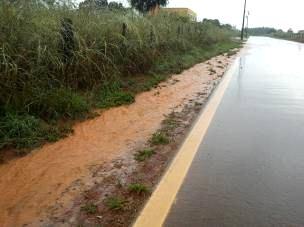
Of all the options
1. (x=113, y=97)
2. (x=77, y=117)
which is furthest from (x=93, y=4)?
(x=77, y=117)

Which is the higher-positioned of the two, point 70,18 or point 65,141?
point 70,18

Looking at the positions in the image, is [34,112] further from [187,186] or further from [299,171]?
[299,171]

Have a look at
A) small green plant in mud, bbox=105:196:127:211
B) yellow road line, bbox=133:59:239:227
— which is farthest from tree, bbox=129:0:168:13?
small green plant in mud, bbox=105:196:127:211

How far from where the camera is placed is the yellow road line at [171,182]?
358 centimetres

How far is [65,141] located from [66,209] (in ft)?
7.07

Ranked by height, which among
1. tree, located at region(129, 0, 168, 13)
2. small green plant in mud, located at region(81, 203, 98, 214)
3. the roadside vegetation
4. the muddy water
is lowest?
the muddy water

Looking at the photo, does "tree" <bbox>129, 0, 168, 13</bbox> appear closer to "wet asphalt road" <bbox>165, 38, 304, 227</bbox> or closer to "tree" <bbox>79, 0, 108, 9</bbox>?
"tree" <bbox>79, 0, 108, 9</bbox>

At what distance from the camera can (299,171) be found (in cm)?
473

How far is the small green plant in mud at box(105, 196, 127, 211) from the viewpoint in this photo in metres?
3.73

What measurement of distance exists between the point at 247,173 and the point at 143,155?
1220mm

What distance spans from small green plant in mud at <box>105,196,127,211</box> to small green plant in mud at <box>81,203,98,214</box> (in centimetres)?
12

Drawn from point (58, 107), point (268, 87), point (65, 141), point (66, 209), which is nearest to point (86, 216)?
point (66, 209)

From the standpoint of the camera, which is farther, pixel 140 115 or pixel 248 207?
pixel 140 115

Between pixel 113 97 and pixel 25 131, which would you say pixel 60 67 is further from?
pixel 25 131
